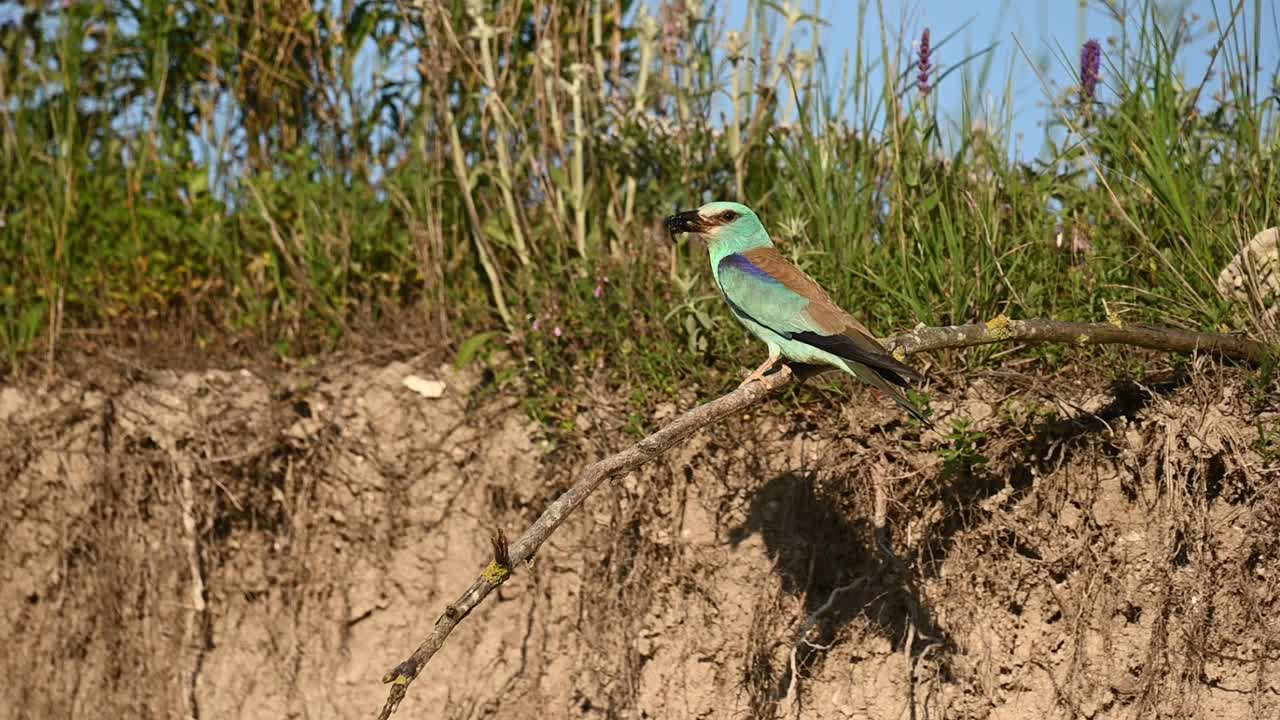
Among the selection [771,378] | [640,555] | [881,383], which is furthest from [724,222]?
[640,555]

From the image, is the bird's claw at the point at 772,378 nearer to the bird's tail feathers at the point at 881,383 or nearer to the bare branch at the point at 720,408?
the bare branch at the point at 720,408

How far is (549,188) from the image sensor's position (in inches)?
185

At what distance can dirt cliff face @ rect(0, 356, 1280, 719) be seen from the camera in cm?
358

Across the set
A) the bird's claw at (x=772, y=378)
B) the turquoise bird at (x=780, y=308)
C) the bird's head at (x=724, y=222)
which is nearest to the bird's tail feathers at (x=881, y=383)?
the turquoise bird at (x=780, y=308)

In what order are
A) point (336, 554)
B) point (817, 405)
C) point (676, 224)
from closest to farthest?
point (676, 224) → point (817, 405) → point (336, 554)

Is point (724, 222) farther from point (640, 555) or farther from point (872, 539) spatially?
point (640, 555)

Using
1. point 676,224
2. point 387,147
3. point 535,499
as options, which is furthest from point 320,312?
point 676,224

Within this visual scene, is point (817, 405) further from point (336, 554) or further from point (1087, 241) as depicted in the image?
point (336, 554)

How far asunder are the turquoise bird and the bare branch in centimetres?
8

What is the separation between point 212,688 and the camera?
483cm

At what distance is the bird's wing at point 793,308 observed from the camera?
302 cm

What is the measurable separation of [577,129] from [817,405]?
1.42 meters

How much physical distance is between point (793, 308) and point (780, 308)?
4 cm

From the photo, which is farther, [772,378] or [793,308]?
[793,308]
